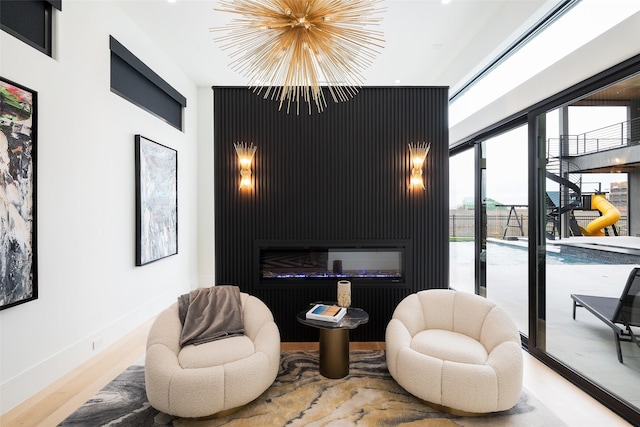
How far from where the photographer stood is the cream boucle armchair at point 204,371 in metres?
1.99

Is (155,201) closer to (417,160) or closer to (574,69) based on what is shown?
(417,160)

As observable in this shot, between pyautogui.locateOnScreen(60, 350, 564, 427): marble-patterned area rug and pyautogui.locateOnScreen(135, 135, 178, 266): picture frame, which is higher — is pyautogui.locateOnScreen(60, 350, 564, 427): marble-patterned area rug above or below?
below

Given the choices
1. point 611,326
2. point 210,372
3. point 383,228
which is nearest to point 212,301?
point 210,372

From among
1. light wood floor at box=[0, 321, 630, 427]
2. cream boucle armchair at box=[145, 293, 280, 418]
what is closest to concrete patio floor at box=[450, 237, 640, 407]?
light wood floor at box=[0, 321, 630, 427]

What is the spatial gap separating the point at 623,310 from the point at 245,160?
340cm

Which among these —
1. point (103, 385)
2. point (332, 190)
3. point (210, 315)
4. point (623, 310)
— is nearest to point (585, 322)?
point (623, 310)

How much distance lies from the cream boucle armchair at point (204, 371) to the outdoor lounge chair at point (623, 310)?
252 cm

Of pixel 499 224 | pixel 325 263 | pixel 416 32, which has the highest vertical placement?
pixel 416 32

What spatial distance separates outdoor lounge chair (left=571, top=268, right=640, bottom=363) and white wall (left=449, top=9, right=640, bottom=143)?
4.90 ft

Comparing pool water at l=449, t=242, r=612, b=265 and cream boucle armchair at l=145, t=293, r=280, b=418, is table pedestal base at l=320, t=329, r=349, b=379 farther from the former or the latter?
pool water at l=449, t=242, r=612, b=265

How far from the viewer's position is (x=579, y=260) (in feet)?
8.64

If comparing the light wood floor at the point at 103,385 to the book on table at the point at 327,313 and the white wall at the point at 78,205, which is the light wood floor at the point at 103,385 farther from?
the book on table at the point at 327,313

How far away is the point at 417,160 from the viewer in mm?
3336

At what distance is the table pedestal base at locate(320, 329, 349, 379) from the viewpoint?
8.46ft
